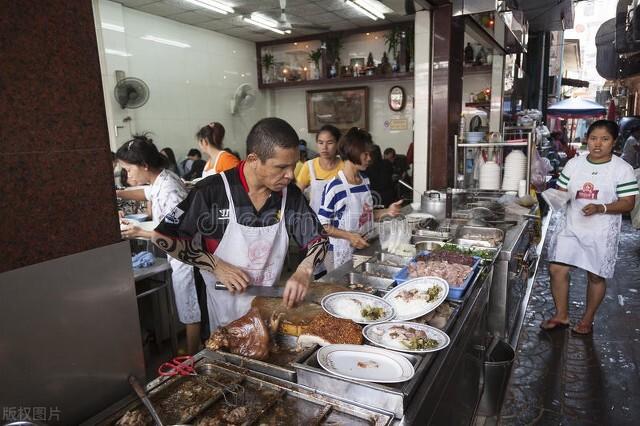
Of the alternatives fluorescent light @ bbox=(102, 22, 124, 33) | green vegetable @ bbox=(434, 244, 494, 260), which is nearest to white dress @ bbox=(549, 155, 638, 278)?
green vegetable @ bbox=(434, 244, 494, 260)

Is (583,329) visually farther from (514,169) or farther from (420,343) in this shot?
(420,343)

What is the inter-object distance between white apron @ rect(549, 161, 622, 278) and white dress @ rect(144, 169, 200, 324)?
3.41 metres

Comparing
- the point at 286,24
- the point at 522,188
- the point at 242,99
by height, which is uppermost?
the point at 286,24

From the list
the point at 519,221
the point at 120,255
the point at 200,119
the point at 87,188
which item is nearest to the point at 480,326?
the point at 519,221

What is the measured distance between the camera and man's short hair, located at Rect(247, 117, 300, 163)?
192 centimetres

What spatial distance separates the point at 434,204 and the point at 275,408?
10.1 feet

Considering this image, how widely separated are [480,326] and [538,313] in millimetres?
2522

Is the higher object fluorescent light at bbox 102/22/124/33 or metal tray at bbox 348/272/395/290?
fluorescent light at bbox 102/22/124/33

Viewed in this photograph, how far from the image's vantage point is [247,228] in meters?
2.26

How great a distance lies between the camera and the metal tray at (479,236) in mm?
3250

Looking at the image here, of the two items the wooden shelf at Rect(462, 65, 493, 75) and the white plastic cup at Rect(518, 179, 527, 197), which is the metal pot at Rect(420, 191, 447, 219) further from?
the wooden shelf at Rect(462, 65, 493, 75)

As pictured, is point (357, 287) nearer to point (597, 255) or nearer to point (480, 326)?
point (480, 326)

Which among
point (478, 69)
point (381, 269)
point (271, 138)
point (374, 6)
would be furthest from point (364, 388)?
point (478, 69)

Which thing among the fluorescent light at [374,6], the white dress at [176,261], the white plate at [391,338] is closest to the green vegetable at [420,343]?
the white plate at [391,338]
